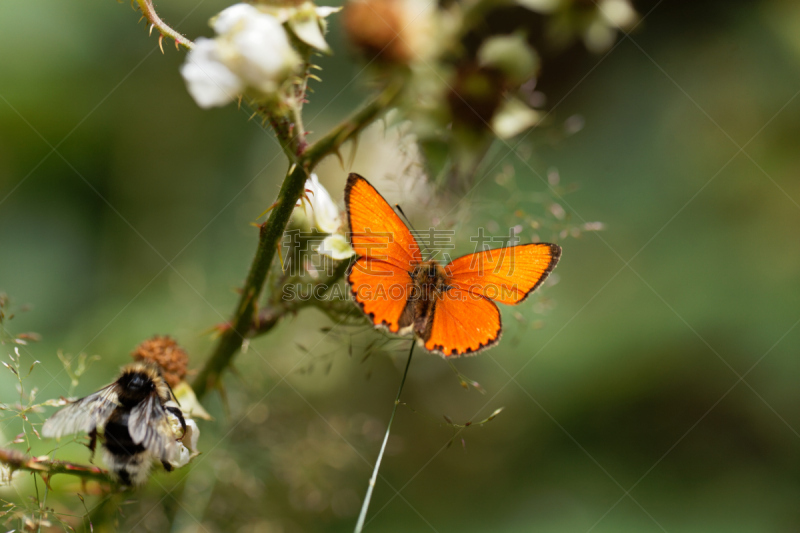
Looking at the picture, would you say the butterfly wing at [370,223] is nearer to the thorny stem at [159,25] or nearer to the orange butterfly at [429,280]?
the orange butterfly at [429,280]

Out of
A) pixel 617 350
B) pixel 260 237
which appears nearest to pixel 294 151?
pixel 260 237

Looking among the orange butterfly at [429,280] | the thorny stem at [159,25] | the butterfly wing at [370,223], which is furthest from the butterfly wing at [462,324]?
the thorny stem at [159,25]

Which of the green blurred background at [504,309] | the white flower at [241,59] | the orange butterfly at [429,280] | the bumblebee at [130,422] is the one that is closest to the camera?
the white flower at [241,59]

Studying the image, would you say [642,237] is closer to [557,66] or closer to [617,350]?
[617,350]

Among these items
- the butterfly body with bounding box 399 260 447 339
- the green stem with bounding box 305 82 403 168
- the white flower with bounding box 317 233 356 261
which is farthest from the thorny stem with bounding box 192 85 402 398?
the butterfly body with bounding box 399 260 447 339

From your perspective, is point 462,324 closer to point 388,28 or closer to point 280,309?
point 280,309

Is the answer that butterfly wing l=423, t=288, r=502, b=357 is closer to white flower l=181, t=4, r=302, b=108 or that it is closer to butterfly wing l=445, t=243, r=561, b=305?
butterfly wing l=445, t=243, r=561, b=305

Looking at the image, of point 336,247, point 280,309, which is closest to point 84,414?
point 280,309
